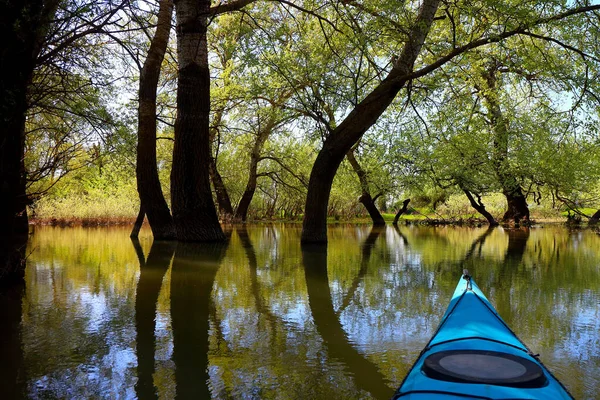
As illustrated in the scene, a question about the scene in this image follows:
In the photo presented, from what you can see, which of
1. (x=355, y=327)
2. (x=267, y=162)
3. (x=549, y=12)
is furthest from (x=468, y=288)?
(x=267, y=162)

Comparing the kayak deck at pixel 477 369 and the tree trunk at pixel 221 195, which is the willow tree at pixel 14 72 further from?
the tree trunk at pixel 221 195

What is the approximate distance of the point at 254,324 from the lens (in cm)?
394

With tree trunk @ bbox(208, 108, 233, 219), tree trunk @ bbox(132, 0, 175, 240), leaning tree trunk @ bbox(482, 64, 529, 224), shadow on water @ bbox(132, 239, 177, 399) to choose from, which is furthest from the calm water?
tree trunk @ bbox(208, 108, 233, 219)

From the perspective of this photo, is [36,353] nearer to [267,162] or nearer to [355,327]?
[355,327]

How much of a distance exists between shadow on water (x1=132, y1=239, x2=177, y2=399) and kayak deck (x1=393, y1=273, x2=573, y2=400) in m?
1.44

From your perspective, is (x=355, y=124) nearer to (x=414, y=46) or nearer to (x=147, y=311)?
(x=414, y=46)

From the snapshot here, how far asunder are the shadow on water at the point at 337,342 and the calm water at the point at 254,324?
0.05 feet

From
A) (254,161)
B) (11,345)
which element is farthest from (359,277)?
(254,161)

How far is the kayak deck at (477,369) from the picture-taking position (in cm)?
176

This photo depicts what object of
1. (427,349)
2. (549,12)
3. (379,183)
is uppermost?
(549,12)

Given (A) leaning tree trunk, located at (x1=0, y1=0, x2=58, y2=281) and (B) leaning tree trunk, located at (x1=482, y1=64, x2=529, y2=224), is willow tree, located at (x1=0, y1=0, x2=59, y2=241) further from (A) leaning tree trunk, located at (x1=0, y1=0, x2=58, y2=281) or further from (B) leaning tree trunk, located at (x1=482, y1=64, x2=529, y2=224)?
(B) leaning tree trunk, located at (x1=482, y1=64, x2=529, y2=224)

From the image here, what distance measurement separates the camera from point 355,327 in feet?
12.8

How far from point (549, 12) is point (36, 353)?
8.63 m

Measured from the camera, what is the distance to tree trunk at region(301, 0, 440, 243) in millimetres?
8847
